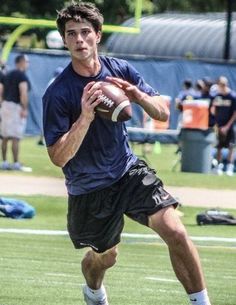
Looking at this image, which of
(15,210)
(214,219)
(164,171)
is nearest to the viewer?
(214,219)

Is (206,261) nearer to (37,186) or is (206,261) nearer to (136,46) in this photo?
(37,186)

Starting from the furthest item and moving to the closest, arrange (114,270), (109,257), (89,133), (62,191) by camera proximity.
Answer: (62,191) → (114,270) → (109,257) → (89,133)

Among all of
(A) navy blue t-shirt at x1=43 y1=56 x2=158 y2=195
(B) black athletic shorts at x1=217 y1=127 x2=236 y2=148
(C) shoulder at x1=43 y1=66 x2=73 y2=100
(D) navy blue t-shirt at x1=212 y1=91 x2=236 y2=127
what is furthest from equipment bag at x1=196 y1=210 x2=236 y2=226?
(D) navy blue t-shirt at x1=212 y1=91 x2=236 y2=127

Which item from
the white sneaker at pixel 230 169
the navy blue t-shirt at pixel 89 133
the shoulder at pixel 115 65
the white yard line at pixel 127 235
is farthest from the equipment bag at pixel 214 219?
the white sneaker at pixel 230 169

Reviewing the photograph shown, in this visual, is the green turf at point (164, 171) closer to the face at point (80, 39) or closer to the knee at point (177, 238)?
the face at point (80, 39)

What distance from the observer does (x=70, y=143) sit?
23.8 ft

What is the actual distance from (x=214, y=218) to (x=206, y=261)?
125 inches

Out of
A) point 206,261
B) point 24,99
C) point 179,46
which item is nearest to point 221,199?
point 24,99

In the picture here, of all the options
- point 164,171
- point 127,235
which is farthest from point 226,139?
point 127,235

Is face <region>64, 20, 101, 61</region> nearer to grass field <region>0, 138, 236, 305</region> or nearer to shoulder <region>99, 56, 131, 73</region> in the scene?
shoulder <region>99, 56, 131, 73</region>

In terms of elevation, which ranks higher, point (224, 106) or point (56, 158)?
point (56, 158)

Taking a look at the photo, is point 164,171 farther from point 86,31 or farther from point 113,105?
point 113,105

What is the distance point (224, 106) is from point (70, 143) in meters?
16.7

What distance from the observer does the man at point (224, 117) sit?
23.5 m
